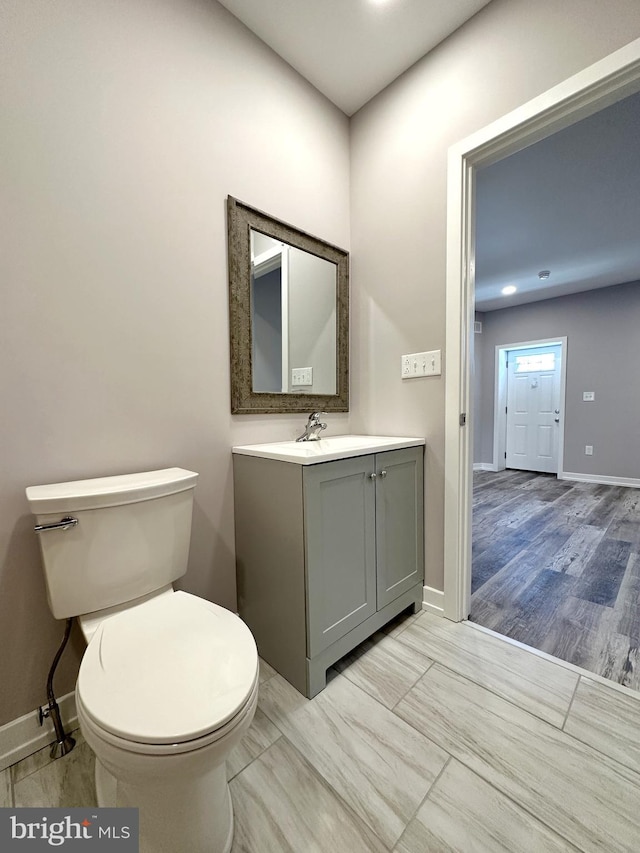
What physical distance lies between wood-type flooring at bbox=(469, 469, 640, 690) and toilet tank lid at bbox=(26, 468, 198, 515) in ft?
4.96

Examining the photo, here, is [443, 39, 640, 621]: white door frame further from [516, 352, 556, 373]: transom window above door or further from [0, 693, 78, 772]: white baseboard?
[516, 352, 556, 373]: transom window above door

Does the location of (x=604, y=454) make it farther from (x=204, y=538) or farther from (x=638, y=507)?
(x=204, y=538)

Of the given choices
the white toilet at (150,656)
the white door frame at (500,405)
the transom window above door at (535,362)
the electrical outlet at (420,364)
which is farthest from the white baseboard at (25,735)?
the transom window above door at (535,362)

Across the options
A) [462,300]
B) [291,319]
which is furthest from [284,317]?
[462,300]

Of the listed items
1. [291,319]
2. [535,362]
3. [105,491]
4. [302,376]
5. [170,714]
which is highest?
[535,362]

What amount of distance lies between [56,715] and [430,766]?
111 centimetres

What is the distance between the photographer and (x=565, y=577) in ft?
6.68

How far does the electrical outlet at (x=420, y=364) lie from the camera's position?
1.60 metres

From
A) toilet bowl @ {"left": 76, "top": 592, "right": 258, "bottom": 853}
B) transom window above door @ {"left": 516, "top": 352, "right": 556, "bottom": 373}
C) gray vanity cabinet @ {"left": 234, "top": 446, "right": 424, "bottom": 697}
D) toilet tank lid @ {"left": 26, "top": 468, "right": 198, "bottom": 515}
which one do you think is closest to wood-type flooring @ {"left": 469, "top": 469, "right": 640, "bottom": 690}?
gray vanity cabinet @ {"left": 234, "top": 446, "right": 424, "bottom": 697}

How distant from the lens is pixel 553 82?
125 cm

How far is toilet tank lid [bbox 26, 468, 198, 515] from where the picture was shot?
90cm

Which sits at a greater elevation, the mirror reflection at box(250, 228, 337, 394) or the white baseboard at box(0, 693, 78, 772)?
the mirror reflection at box(250, 228, 337, 394)

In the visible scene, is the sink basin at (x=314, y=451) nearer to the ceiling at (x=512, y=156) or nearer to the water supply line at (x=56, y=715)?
the water supply line at (x=56, y=715)

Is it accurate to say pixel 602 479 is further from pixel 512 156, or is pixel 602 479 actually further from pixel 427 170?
pixel 427 170
